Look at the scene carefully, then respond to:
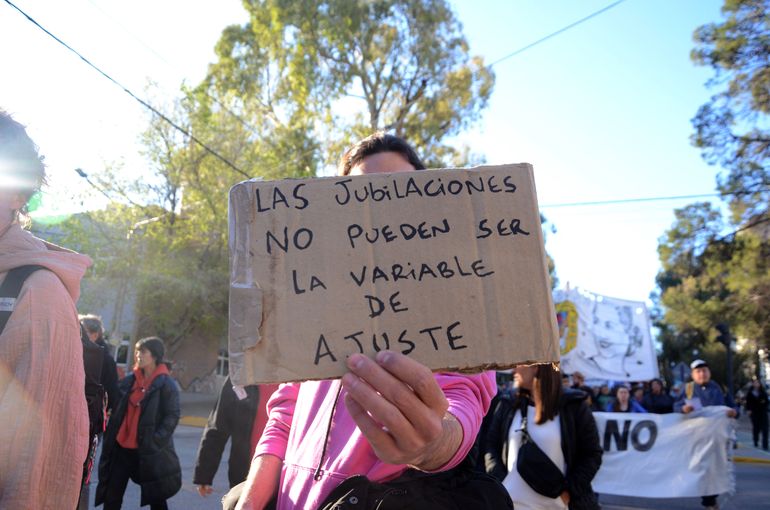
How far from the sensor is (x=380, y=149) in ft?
6.45

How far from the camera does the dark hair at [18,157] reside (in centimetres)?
199

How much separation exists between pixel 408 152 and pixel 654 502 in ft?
30.4

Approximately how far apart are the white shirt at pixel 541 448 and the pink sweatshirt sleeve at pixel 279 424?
2428mm

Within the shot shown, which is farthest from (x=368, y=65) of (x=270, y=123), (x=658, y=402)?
(x=658, y=402)

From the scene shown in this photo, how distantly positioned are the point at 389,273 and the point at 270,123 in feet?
80.0

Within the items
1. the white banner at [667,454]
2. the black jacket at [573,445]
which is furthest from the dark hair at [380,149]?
the white banner at [667,454]

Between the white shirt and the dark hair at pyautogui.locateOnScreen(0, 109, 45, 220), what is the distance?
3.26 metres

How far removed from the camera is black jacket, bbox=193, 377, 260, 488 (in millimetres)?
5031

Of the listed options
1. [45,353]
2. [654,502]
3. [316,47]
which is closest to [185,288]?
[316,47]

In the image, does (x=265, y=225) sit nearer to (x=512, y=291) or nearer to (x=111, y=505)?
(x=512, y=291)

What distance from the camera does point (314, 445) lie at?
1752 mm

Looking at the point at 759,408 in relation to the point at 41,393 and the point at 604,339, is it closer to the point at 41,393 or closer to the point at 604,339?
the point at 604,339

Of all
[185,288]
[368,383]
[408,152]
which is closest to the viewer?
[368,383]

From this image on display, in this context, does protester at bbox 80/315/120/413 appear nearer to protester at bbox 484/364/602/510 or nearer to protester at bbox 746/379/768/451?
protester at bbox 484/364/602/510
